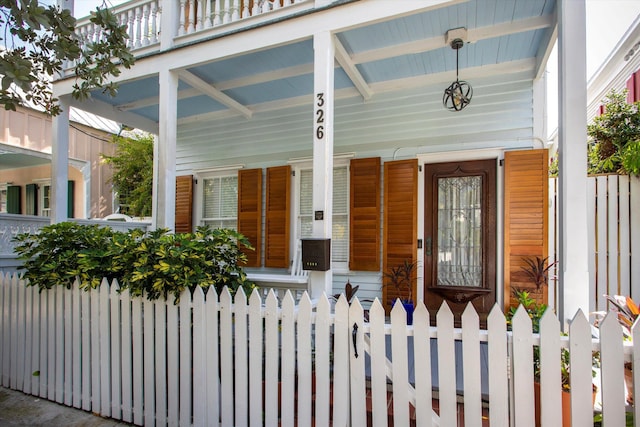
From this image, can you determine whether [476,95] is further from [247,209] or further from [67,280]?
[67,280]

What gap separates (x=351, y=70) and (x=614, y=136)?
Answer: 2991 millimetres

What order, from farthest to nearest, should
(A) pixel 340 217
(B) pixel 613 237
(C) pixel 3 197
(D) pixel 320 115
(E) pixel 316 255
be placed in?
(C) pixel 3 197 < (A) pixel 340 217 < (B) pixel 613 237 < (D) pixel 320 115 < (E) pixel 316 255

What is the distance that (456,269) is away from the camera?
4223 mm

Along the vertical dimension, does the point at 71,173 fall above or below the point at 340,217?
above

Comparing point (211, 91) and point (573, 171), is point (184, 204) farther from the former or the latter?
point (573, 171)

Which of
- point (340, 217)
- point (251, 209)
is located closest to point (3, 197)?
point (251, 209)

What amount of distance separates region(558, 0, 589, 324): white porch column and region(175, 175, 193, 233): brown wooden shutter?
5.21 meters

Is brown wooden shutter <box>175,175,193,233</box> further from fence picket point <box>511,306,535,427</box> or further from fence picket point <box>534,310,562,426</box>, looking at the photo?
fence picket point <box>534,310,562,426</box>

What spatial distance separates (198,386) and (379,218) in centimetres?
302

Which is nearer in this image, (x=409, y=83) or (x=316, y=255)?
(x=316, y=255)

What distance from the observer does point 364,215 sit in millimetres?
4516

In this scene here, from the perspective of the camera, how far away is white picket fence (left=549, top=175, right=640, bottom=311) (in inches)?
129

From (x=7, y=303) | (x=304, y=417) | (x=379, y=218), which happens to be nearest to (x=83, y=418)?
(x=7, y=303)

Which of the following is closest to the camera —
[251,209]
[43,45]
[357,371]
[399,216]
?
[357,371]
